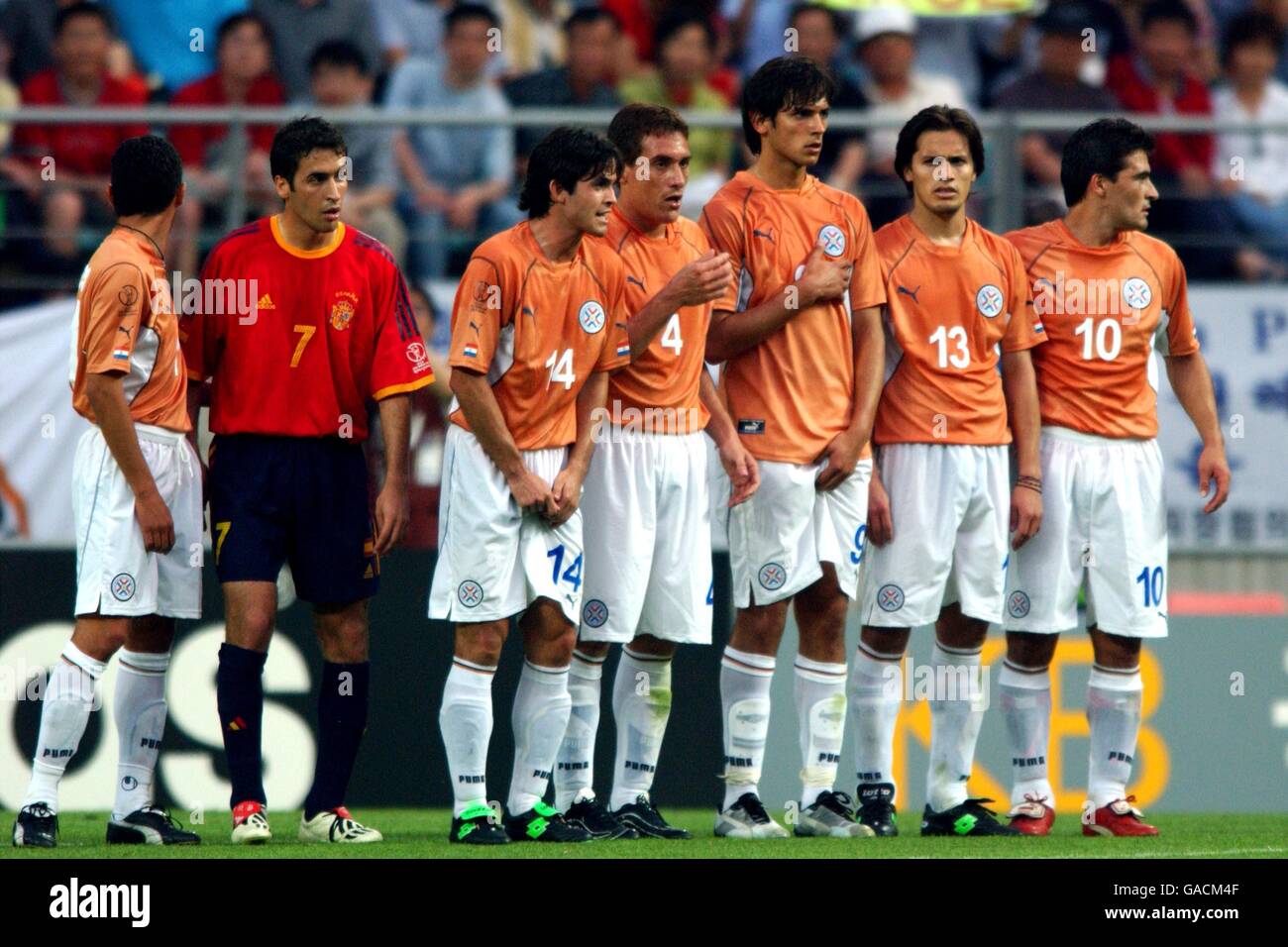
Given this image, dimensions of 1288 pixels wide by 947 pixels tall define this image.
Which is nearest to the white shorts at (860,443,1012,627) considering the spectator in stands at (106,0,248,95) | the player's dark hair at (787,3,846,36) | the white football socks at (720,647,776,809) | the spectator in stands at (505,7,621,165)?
the white football socks at (720,647,776,809)

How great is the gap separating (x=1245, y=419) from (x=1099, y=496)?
2825mm

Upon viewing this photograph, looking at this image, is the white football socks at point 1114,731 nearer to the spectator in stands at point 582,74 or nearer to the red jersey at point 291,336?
the red jersey at point 291,336

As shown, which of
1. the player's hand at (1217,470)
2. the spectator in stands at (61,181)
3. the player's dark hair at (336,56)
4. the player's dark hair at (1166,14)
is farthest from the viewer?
the player's dark hair at (1166,14)

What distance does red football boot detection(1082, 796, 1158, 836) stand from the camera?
8117mm

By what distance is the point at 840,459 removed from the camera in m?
7.85

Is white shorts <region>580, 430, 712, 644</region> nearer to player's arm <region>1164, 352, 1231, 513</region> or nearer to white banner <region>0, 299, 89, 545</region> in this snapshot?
player's arm <region>1164, 352, 1231, 513</region>

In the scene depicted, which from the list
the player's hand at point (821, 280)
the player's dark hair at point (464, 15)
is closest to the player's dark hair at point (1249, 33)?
the player's dark hair at point (464, 15)

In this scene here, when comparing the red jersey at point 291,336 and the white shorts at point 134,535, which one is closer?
the white shorts at point 134,535

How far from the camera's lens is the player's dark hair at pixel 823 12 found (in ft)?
42.1

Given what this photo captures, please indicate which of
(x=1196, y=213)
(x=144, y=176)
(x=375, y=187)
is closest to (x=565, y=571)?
(x=144, y=176)

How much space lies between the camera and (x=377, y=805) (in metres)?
10.4

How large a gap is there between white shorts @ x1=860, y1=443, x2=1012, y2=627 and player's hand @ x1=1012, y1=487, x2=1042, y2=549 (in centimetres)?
6

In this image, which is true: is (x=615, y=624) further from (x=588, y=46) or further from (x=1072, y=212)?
(x=588, y=46)

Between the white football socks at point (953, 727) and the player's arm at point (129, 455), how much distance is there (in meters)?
2.93
